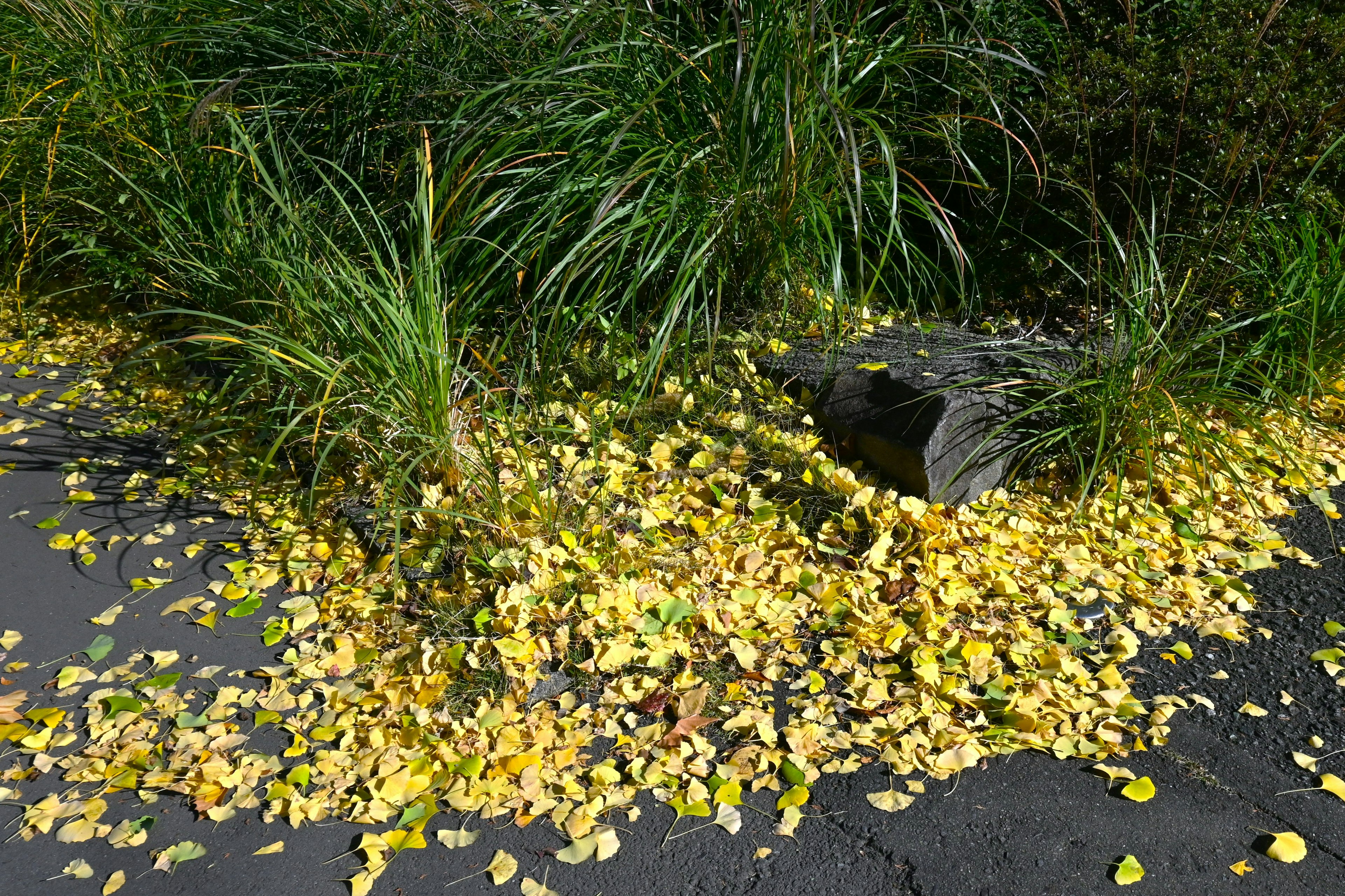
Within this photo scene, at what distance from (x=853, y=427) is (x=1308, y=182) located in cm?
192

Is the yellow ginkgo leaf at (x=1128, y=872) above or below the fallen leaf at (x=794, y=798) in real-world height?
above

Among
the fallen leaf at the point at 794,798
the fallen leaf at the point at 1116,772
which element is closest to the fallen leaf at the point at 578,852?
the fallen leaf at the point at 794,798

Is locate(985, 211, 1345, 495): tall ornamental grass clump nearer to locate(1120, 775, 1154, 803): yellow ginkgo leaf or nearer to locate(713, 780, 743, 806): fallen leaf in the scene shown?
locate(1120, 775, 1154, 803): yellow ginkgo leaf

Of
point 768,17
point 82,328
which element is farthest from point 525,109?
point 82,328

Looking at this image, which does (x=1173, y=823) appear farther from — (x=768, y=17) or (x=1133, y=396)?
(x=768, y=17)

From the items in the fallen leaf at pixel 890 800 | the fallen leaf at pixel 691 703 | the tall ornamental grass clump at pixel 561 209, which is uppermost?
the tall ornamental grass clump at pixel 561 209

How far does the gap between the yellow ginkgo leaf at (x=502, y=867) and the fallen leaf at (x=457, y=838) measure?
68 millimetres

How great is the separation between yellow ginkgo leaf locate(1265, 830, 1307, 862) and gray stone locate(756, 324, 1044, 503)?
126 cm

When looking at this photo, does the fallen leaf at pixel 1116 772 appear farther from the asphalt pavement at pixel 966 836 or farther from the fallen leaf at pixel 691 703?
the fallen leaf at pixel 691 703

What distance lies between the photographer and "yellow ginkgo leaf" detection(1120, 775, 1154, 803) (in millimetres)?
2068

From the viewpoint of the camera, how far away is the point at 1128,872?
1896 millimetres

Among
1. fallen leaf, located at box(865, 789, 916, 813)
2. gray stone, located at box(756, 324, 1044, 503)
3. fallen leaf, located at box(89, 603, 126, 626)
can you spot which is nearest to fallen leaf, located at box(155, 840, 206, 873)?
fallen leaf, located at box(89, 603, 126, 626)

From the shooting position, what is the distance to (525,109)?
3475mm

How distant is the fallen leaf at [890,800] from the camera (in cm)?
209
